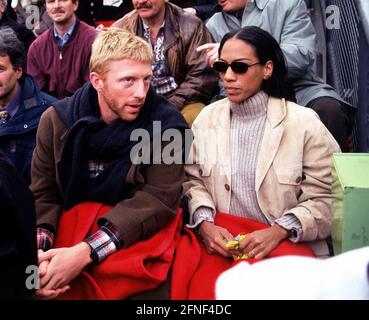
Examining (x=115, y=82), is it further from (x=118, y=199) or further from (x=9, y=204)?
(x=9, y=204)

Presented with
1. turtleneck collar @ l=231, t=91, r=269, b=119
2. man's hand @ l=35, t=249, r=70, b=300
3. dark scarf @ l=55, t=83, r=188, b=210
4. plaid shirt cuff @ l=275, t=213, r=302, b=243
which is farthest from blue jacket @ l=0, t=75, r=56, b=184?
plaid shirt cuff @ l=275, t=213, r=302, b=243

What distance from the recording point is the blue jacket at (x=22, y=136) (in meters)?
3.71

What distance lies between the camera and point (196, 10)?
5547 mm

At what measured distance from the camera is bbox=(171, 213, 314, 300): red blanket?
288 cm

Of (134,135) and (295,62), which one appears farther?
(295,62)

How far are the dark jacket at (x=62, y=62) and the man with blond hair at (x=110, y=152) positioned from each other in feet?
4.98

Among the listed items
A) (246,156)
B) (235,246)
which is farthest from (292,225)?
(246,156)

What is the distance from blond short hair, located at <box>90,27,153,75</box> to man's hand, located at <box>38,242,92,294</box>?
849 millimetres

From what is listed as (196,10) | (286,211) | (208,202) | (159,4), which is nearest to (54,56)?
(159,4)

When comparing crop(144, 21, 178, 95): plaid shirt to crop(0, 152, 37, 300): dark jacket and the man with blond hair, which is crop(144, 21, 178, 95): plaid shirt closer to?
the man with blond hair

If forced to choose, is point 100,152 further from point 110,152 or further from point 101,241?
point 101,241

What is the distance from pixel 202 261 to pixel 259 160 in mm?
561

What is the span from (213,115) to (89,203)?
31.3 inches

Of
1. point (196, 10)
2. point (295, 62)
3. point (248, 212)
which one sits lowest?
point (248, 212)
